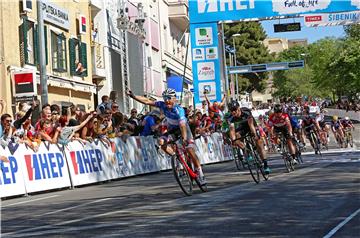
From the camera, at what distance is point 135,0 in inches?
1816

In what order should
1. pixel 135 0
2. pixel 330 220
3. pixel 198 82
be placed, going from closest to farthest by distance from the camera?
pixel 330 220 → pixel 198 82 → pixel 135 0

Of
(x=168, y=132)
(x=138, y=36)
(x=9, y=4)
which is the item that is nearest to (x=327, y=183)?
(x=168, y=132)

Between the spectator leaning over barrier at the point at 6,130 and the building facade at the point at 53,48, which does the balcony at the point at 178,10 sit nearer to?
the building facade at the point at 53,48

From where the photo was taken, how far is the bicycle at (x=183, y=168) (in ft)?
42.1

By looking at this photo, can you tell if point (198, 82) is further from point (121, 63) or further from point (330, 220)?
point (330, 220)

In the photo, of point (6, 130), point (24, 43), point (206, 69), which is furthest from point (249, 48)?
point (6, 130)

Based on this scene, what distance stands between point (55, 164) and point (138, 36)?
26581 millimetres

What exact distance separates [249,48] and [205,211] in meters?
92.5

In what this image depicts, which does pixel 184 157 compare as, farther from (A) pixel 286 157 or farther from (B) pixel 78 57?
(B) pixel 78 57

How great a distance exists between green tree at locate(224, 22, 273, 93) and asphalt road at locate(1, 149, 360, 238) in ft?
273

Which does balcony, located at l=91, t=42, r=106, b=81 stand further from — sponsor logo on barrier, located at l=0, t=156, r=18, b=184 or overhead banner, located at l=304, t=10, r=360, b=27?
sponsor logo on barrier, located at l=0, t=156, r=18, b=184

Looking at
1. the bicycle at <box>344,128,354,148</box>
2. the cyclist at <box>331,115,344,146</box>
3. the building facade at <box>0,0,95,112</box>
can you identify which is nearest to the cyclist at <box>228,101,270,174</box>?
the building facade at <box>0,0,95,112</box>

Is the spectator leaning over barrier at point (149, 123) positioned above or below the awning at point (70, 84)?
below

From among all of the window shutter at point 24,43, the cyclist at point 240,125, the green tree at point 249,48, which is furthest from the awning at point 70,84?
the green tree at point 249,48
